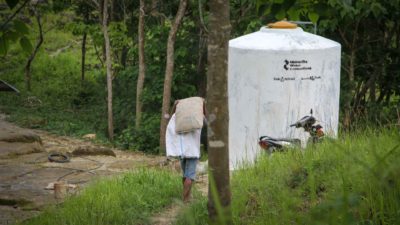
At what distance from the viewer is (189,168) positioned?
24.3 ft

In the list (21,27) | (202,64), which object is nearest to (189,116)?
(21,27)

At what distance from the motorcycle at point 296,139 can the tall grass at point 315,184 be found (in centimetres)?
A: 83

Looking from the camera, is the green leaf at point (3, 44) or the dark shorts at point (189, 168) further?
the dark shorts at point (189, 168)

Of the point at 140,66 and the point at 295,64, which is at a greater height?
the point at 295,64

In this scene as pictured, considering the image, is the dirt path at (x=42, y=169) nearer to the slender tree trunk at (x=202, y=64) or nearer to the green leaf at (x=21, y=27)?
the slender tree trunk at (x=202, y=64)

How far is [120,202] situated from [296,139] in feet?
8.86

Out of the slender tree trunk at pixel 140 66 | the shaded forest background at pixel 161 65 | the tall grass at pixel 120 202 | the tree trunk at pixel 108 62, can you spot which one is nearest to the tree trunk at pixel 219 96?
the tall grass at pixel 120 202

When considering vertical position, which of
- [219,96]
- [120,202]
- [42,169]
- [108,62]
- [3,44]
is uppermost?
[3,44]

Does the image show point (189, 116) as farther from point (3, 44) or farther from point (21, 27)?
point (21, 27)

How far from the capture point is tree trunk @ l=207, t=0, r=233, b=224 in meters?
4.54

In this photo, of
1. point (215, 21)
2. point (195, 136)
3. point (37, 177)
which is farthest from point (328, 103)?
point (215, 21)

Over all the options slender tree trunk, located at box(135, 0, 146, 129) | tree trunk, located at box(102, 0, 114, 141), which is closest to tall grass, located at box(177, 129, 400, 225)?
slender tree trunk, located at box(135, 0, 146, 129)

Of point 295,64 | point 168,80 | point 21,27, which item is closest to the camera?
point 21,27

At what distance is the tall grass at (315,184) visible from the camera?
4316 mm
